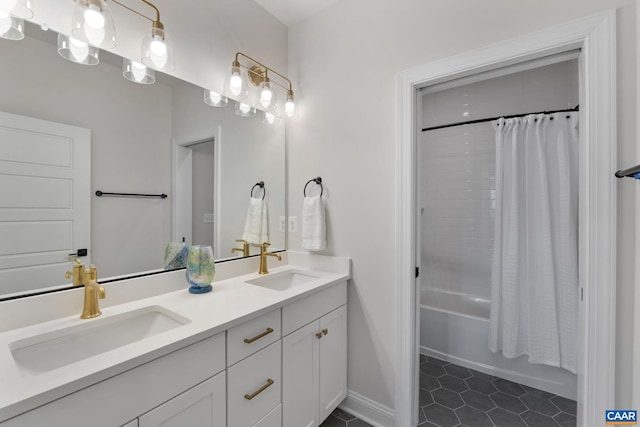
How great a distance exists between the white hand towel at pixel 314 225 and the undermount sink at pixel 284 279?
185 mm

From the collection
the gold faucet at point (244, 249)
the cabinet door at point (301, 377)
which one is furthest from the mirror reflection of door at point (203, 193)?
the cabinet door at point (301, 377)

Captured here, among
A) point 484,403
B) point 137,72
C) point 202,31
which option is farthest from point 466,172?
point 137,72

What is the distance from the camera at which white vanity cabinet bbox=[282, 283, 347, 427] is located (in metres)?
1.35

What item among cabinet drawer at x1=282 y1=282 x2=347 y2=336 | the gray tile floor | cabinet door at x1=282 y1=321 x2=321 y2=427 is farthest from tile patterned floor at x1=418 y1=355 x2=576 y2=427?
cabinet drawer at x1=282 y1=282 x2=347 y2=336

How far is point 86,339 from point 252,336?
58 centimetres

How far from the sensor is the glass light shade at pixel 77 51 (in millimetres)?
1086

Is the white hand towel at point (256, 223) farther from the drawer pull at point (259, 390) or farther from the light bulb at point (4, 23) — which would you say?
the light bulb at point (4, 23)

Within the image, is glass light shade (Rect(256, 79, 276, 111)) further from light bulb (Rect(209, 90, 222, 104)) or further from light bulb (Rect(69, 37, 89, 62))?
light bulb (Rect(69, 37, 89, 62))

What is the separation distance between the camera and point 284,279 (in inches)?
74.9

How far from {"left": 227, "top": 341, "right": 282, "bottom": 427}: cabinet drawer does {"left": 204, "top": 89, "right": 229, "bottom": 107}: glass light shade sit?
1.32 metres

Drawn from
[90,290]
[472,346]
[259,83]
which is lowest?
[472,346]

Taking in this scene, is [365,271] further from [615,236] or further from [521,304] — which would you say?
[521,304]

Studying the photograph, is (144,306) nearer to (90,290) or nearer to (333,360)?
(90,290)

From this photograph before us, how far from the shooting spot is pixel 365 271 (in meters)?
1.75
